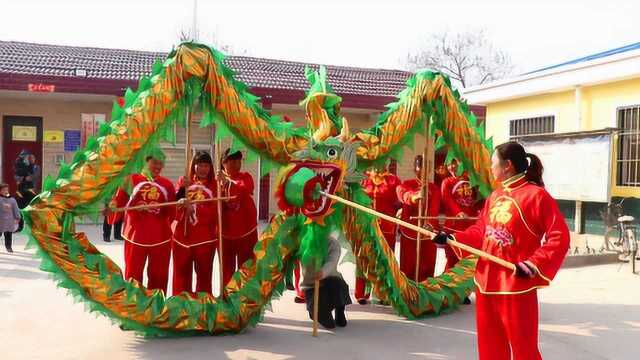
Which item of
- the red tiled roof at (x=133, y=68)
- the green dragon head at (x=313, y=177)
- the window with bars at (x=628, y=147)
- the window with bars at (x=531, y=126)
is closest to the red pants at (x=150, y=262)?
the green dragon head at (x=313, y=177)

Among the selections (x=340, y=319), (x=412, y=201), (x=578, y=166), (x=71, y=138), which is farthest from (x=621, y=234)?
(x=71, y=138)

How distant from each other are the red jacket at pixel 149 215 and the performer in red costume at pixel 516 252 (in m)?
2.55

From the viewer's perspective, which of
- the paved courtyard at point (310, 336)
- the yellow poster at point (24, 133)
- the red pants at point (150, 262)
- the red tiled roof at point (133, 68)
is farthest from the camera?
the yellow poster at point (24, 133)

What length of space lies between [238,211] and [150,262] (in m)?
0.86

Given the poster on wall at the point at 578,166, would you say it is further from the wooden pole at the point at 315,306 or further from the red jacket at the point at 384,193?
the wooden pole at the point at 315,306

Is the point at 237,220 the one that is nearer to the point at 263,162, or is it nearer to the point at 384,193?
the point at 263,162

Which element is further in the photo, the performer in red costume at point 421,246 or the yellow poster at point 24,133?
the yellow poster at point 24,133

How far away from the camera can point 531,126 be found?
12.2m

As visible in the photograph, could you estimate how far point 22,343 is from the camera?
439cm

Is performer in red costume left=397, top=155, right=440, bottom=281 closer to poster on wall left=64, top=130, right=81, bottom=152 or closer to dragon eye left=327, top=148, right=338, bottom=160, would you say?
dragon eye left=327, top=148, right=338, bottom=160

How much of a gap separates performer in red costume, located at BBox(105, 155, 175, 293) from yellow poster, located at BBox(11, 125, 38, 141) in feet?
28.8

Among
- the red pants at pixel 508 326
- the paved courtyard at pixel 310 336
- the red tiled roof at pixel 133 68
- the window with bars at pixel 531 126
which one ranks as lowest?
the paved courtyard at pixel 310 336

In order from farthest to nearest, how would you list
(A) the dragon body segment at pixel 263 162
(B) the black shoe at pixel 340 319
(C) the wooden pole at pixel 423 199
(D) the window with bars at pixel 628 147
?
1. (D) the window with bars at pixel 628 147
2. (C) the wooden pole at pixel 423 199
3. (B) the black shoe at pixel 340 319
4. (A) the dragon body segment at pixel 263 162

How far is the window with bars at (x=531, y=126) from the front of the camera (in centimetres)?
1180
